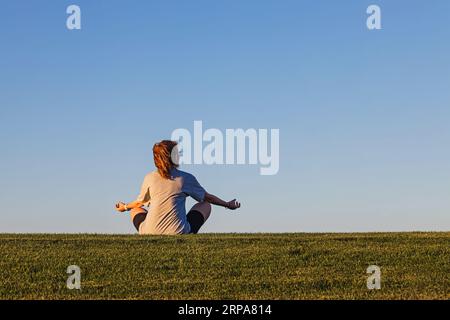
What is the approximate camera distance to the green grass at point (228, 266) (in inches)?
490

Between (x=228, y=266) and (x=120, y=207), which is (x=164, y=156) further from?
(x=228, y=266)

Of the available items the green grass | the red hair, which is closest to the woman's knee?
the green grass

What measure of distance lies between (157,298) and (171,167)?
17.8 ft

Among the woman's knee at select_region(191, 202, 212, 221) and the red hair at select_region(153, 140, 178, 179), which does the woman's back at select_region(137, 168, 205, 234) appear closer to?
the red hair at select_region(153, 140, 178, 179)

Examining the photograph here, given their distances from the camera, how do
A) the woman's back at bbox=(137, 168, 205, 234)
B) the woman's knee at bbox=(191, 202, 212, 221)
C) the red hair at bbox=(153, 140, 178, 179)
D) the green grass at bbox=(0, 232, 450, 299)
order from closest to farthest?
1. the green grass at bbox=(0, 232, 450, 299)
2. the red hair at bbox=(153, 140, 178, 179)
3. the woman's back at bbox=(137, 168, 205, 234)
4. the woman's knee at bbox=(191, 202, 212, 221)

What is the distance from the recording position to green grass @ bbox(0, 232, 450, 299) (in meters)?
12.5

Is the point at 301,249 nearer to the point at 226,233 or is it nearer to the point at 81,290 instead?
the point at 226,233

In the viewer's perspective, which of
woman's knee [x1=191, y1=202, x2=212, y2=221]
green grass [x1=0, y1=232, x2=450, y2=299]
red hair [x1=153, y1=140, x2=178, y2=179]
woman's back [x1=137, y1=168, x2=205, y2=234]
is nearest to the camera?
green grass [x1=0, y1=232, x2=450, y2=299]

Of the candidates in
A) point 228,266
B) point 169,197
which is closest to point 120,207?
point 169,197

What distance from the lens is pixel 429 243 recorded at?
52.8 feet

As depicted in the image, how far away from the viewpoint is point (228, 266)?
14.1 m

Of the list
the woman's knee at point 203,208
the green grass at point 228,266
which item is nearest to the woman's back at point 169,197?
the woman's knee at point 203,208

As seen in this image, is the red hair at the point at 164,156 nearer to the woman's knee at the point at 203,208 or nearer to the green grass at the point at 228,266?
the woman's knee at the point at 203,208
